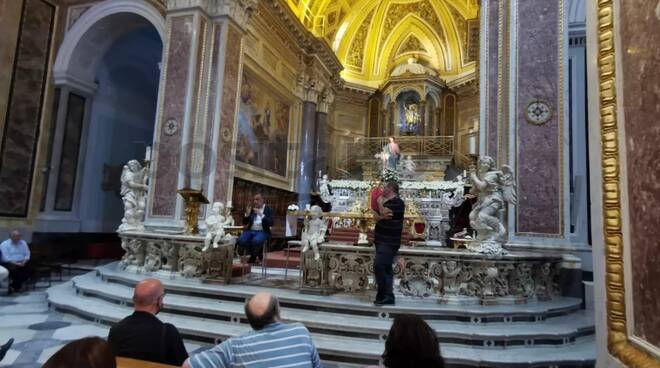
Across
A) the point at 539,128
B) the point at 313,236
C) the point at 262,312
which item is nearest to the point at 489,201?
the point at 539,128

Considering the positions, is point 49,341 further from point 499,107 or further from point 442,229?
point 442,229

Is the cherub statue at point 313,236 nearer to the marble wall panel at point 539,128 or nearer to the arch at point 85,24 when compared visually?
the marble wall panel at point 539,128

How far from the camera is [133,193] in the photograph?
7617 millimetres

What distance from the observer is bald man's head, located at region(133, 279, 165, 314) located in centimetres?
216

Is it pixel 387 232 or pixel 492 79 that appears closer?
pixel 387 232

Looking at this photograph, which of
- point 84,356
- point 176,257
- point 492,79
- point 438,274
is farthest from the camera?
point 492,79

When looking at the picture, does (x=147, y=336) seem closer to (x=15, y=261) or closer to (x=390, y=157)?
(x=15, y=261)

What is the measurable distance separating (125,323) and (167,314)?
3.00 m

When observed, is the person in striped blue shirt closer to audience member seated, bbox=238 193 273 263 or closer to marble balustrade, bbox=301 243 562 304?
marble balustrade, bbox=301 243 562 304

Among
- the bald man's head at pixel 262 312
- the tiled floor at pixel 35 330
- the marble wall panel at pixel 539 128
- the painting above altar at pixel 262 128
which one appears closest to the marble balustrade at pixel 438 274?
the marble wall panel at pixel 539 128

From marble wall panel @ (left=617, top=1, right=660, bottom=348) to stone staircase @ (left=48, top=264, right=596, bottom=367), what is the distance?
2102mm

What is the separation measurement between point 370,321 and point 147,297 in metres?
2.71

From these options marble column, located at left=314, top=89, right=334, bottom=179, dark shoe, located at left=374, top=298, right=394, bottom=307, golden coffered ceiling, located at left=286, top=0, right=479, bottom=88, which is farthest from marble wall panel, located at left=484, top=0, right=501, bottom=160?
golden coffered ceiling, located at left=286, top=0, right=479, bottom=88

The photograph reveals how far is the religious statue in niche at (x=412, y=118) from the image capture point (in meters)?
17.4
